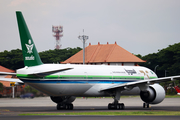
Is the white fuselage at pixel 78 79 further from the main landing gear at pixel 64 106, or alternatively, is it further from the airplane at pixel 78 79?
the main landing gear at pixel 64 106

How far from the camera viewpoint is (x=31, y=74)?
25844 mm

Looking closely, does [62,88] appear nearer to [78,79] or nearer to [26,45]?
[78,79]

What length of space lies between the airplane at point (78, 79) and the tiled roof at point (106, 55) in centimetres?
5758

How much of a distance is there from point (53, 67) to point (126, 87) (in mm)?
6722

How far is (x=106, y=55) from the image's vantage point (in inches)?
3733

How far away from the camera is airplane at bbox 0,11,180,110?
26.2 m

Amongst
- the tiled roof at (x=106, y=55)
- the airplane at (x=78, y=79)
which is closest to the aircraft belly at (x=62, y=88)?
the airplane at (x=78, y=79)

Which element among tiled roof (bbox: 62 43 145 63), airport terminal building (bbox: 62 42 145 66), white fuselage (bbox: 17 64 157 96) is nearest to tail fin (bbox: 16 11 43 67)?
white fuselage (bbox: 17 64 157 96)

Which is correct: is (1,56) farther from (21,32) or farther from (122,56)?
(21,32)

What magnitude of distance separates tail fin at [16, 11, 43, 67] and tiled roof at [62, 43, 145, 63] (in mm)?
65580

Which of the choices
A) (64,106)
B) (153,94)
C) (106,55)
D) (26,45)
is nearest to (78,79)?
(64,106)

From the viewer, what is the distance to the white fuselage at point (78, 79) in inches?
1041

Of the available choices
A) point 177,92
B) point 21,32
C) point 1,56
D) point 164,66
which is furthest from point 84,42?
point 1,56

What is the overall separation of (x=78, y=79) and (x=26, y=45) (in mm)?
5469
